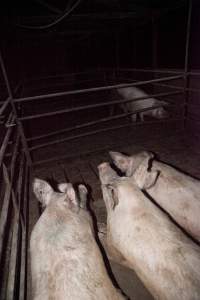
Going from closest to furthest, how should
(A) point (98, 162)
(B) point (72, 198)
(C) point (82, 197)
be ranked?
(B) point (72, 198) → (C) point (82, 197) → (A) point (98, 162)

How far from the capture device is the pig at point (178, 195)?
2.04m

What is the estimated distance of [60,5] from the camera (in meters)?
4.69

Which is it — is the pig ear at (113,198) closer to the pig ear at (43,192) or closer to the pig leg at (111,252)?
the pig leg at (111,252)

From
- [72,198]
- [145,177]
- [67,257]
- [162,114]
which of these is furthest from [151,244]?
[162,114]

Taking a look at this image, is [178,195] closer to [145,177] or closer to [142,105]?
[145,177]

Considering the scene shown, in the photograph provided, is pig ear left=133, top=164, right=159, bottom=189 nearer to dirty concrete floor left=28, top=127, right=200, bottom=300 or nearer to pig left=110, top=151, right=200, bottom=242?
pig left=110, top=151, right=200, bottom=242

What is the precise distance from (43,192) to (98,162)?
59.9 inches

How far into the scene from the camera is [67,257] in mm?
1641

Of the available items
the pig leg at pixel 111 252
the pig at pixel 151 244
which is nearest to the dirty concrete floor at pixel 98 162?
the pig leg at pixel 111 252

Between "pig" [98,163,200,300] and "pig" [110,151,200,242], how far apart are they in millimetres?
157

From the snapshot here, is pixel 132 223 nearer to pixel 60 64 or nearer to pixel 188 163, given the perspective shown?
pixel 188 163

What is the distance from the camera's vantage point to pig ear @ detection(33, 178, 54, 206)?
249 centimetres

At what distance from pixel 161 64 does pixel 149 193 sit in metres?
5.07

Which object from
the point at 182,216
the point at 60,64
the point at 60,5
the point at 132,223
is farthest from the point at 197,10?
the point at 60,64
